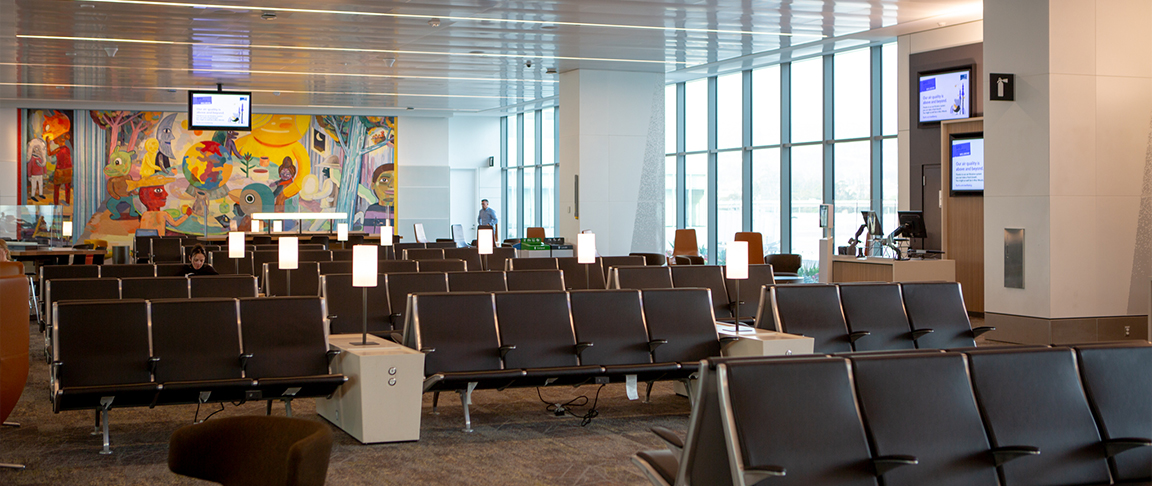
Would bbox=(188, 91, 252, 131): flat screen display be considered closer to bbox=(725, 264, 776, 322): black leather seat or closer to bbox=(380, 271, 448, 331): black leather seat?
bbox=(380, 271, 448, 331): black leather seat

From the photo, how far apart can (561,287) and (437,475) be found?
11.5 feet

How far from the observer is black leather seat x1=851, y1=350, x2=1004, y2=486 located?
3.21 m

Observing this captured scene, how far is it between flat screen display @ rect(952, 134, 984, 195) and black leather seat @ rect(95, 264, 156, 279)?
9.60 meters

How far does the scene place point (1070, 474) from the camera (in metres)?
3.40

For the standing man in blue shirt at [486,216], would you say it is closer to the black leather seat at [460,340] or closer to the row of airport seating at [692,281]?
the row of airport seating at [692,281]

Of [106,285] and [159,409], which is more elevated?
[106,285]

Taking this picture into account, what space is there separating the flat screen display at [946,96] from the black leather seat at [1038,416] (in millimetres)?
10245

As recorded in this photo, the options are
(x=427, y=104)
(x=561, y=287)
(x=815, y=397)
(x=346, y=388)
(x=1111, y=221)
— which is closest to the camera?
(x=815, y=397)

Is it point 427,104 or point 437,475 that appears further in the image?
point 427,104

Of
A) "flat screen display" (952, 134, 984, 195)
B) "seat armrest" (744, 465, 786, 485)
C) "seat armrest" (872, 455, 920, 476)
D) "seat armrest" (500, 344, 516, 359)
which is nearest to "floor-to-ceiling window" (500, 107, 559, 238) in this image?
"flat screen display" (952, 134, 984, 195)

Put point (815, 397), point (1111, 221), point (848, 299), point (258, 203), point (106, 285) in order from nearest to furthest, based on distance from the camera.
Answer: point (815, 397) → point (848, 299) → point (106, 285) → point (1111, 221) → point (258, 203)

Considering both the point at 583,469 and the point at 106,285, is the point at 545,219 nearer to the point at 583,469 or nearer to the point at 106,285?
the point at 106,285

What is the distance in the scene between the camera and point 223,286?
25.5ft

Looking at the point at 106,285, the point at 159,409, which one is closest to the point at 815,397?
the point at 159,409
